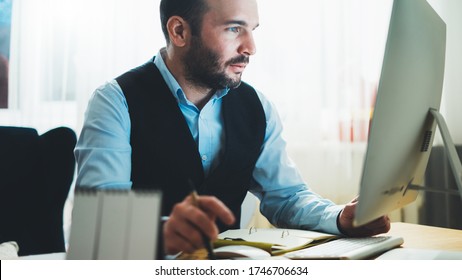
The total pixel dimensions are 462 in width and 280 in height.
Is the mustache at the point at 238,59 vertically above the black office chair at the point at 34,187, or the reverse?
the mustache at the point at 238,59

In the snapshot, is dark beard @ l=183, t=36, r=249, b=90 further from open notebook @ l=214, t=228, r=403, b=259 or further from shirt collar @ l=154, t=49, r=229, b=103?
open notebook @ l=214, t=228, r=403, b=259

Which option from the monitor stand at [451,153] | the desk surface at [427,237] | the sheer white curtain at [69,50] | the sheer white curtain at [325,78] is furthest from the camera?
the sheer white curtain at [325,78]

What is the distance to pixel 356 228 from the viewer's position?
0.73 meters

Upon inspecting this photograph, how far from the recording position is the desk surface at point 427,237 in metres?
0.71

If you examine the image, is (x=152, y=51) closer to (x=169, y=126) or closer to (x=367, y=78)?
(x=169, y=126)

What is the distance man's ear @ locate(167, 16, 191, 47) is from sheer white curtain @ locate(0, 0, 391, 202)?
0.33m

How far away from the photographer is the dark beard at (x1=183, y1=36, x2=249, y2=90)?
0.91 meters

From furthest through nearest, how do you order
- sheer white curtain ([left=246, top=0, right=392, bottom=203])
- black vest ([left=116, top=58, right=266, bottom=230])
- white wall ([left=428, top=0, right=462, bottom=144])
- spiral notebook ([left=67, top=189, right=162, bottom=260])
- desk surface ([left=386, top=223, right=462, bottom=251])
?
sheer white curtain ([left=246, top=0, right=392, bottom=203]), white wall ([left=428, top=0, right=462, bottom=144]), black vest ([left=116, top=58, right=266, bottom=230]), desk surface ([left=386, top=223, right=462, bottom=251]), spiral notebook ([left=67, top=189, right=162, bottom=260])

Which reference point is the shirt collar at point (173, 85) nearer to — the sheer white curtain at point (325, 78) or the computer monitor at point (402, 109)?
the computer monitor at point (402, 109)

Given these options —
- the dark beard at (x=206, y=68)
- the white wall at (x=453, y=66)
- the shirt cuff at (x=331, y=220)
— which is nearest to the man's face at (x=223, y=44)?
the dark beard at (x=206, y=68)

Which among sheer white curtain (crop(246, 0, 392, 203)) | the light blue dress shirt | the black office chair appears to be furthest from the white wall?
the black office chair

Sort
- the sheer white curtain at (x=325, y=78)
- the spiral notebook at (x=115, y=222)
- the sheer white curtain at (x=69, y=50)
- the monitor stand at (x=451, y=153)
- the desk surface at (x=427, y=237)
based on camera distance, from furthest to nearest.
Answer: the sheer white curtain at (x=325, y=78), the sheer white curtain at (x=69, y=50), the desk surface at (x=427, y=237), the monitor stand at (x=451, y=153), the spiral notebook at (x=115, y=222)

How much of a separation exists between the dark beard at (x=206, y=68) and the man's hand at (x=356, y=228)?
32 cm

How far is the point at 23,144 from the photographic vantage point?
962mm
